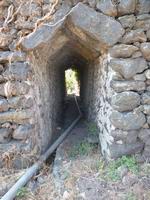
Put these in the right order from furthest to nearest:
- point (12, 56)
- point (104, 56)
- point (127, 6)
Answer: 1. point (104, 56)
2. point (12, 56)
3. point (127, 6)

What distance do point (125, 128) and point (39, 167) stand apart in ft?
4.07

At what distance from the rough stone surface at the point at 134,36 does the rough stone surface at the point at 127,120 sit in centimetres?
87

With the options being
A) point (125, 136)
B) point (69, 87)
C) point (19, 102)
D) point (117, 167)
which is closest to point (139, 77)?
point (125, 136)

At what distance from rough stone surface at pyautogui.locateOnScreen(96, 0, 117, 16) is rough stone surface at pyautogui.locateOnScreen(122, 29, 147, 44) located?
0.96ft

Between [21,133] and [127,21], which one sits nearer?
[127,21]

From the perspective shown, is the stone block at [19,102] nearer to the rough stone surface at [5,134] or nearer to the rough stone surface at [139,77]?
the rough stone surface at [5,134]

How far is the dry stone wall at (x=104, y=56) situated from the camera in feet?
10.1

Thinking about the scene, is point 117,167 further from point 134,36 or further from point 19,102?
point 134,36

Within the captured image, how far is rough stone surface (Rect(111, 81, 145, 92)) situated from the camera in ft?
10.3

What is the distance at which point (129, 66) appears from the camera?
10.2ft

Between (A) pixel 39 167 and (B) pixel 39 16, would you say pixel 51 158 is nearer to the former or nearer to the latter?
(A) pixel 39 167

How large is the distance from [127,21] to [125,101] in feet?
3.08

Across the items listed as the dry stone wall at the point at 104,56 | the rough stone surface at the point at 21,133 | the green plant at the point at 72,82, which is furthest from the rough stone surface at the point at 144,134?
the green plant at the point at 72,82

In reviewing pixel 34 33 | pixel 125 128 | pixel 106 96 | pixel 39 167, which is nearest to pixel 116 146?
pixel 125 128
